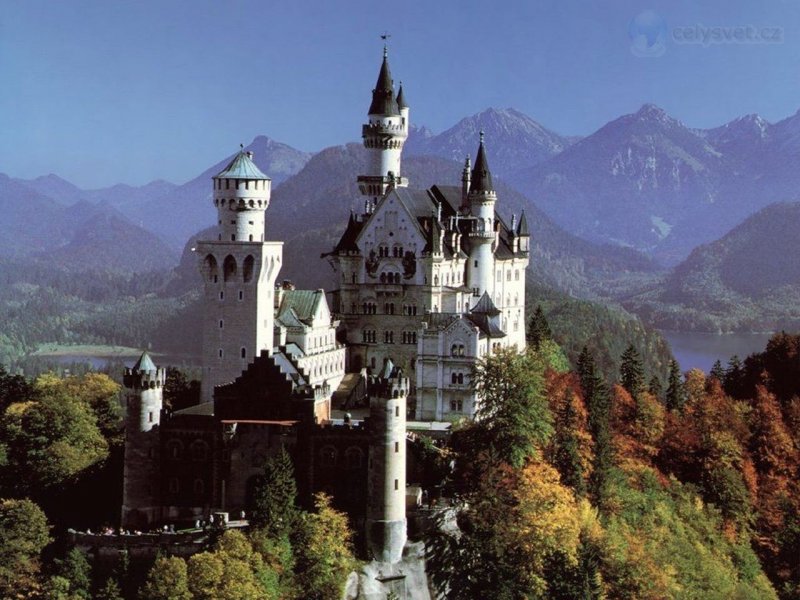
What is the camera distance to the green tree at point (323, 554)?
79.8 m

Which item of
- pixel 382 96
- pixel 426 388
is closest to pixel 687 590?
pixel 426 388

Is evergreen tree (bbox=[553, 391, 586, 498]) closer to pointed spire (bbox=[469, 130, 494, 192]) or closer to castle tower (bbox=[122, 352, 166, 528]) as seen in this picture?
castle tower (bbox=[122, 352, 166, 528])

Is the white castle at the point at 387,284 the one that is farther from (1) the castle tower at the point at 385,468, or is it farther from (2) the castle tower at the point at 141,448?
(2) the castle tower at the point at 141,448

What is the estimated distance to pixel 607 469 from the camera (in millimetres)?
93562

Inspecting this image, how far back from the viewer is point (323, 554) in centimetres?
8019

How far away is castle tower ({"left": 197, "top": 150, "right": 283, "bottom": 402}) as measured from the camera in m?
93.7

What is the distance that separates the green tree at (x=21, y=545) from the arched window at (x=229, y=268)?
60.8ft

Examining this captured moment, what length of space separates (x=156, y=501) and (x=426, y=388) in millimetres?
22987

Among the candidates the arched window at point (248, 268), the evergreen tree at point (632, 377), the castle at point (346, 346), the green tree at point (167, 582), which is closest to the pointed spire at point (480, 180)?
the castle at point (346, 346)

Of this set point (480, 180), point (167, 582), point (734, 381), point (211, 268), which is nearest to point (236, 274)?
point (211, 268)

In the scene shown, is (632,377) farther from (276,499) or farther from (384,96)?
(276,499)

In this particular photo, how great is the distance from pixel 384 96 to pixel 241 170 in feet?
86.7

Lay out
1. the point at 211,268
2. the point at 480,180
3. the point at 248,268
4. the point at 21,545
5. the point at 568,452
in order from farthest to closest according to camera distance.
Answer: the point at 480,180 → the point at 211,268 → the point at 248,268 → the point at 568,452 → the point at 21,545

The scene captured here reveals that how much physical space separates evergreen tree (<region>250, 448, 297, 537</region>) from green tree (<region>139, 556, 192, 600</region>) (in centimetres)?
494
